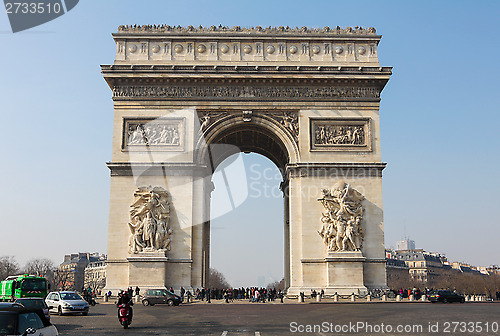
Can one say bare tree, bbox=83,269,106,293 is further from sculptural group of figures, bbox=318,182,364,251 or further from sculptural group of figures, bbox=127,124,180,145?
sculptural group of figures, bbox=318,182,364,251

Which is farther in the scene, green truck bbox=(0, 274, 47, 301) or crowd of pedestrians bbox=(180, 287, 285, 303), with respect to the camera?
crowd of pedestrians bbox=(180, 287, 285, 303)

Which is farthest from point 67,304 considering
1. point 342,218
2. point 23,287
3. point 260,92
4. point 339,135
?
point 339,135

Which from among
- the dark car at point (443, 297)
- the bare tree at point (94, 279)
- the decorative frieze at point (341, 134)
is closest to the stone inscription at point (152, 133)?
the decorative frieze at point (341, 134)

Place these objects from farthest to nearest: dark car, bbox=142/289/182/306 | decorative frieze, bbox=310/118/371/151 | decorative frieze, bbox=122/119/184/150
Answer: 1. decorative frieze, bbox=310/118/371/151
2. decorative frieze, bbox=122/119/184/150
3. dark car, bbox=142/289/182/306

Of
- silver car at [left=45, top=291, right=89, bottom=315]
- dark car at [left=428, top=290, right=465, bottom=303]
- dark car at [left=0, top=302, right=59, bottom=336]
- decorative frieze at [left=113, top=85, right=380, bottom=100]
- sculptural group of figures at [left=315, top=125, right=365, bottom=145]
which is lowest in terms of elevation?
dark car at [left=428, top=290, right=465, bottom=303]

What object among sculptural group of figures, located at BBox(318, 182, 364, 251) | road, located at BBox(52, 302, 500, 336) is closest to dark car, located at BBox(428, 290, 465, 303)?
sculptural group of figures, located at BBox(318, 182, 364, 251)

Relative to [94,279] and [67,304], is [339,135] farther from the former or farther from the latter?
[94,279]

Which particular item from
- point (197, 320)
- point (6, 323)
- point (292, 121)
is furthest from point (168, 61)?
point (6, 323)
